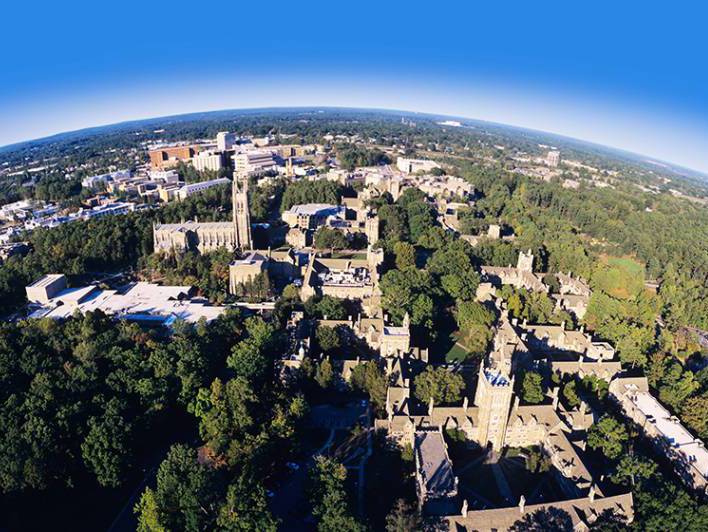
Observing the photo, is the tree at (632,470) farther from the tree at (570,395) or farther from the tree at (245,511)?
the tree at (245,511)

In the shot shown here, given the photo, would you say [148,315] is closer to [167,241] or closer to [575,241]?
[167,241]

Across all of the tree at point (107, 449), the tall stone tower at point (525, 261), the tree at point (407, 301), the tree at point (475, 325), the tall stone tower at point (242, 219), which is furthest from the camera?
the tall stone tower at point (242, 219)

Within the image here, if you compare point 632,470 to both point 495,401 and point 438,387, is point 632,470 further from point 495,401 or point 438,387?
point 438,387

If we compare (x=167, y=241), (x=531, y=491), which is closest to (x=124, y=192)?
(x=167, y=241)

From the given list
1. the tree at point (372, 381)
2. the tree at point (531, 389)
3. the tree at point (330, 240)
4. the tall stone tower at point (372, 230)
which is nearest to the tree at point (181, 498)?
the tree at point (372, 381)

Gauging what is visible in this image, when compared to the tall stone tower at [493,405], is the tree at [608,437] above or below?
below

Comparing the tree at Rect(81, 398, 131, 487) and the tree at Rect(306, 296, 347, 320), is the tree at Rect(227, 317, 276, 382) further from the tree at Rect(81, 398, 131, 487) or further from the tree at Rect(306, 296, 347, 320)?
the tree at Rect(81, 398, 131, 487)

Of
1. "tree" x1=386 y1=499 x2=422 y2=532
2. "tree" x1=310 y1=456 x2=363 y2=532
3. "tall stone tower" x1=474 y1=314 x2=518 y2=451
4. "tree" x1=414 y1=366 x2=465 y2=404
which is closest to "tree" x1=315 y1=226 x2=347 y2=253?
"tree" x1=414 y1=366 x2=465 y2=404
